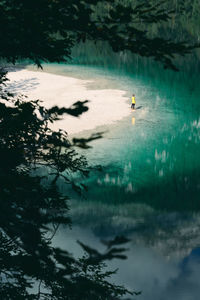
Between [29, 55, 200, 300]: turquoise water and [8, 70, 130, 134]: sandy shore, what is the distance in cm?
170

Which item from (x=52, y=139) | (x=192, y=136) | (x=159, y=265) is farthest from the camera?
(x=192, y=136)

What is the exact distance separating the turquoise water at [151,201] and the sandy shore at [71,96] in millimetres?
1703

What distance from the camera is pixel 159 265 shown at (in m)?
14.8

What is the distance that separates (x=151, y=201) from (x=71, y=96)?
2074cm

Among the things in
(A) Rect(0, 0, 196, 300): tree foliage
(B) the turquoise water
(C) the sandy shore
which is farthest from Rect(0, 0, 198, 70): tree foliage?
(C) the sandy shore

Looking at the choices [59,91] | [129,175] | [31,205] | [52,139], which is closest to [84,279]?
[31,205]

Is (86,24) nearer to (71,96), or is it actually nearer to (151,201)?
(151,201)

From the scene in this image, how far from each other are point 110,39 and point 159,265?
12432 millimetres

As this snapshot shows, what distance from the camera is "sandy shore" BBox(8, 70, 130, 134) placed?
1169 inches

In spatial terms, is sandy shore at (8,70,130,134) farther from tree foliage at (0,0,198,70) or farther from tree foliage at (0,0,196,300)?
tree foliage at (0,0,198,70)

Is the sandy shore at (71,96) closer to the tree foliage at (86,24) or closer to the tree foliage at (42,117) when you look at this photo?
the tree foliage at (42,117)

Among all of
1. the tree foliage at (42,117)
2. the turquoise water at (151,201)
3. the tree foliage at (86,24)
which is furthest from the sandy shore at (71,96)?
the tree foliage at (86,24)

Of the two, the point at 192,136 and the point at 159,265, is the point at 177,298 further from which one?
the point at 192,136

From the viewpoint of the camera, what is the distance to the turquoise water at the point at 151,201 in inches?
569
